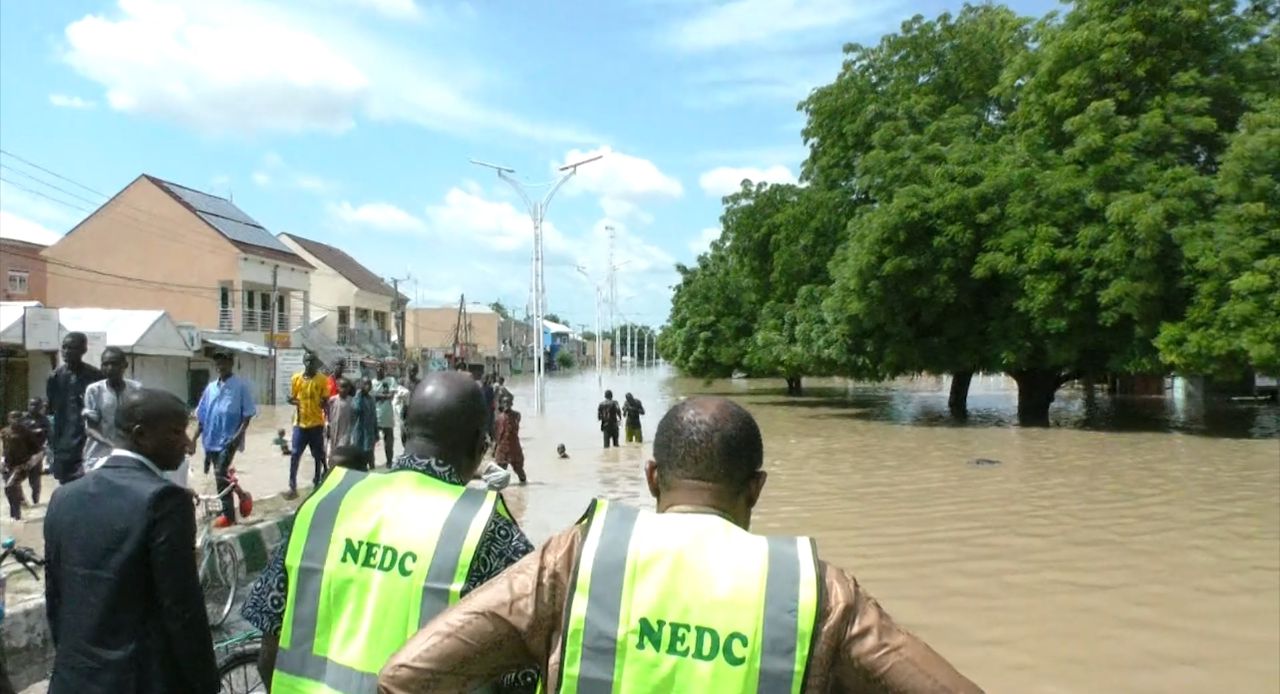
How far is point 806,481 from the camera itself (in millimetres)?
16281

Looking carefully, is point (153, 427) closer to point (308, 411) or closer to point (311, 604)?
point (311, 604)

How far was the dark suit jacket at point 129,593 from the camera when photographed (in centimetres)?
285

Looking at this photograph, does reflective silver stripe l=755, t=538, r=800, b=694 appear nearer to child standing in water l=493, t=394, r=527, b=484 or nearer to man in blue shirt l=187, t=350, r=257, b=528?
man in blue shirt l=187, t=350, r=257, b=528

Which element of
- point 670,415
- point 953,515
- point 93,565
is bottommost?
point 953,515

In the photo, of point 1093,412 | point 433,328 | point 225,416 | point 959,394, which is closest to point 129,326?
point 225,416

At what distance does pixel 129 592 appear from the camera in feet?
9.42

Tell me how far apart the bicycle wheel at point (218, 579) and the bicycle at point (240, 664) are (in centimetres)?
175

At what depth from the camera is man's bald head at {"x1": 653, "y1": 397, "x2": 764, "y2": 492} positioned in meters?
1.97

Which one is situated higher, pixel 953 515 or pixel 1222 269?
pixel 1222 269

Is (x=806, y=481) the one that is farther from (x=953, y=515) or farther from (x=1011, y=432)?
(x=1011, y=432)

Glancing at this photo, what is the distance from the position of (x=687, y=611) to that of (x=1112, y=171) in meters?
24.8

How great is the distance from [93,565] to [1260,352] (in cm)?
2264

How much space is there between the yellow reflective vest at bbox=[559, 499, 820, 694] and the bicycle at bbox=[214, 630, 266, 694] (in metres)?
2.91

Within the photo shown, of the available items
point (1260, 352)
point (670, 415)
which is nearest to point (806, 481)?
point (1260, 352)
